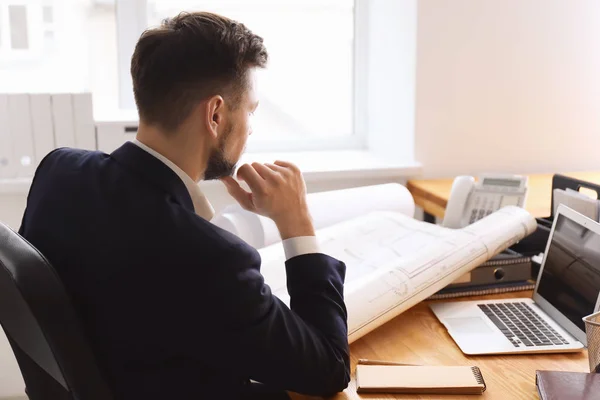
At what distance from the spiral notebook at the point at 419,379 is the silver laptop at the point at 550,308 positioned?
120mm

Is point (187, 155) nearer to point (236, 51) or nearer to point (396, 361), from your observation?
point (236, 51)

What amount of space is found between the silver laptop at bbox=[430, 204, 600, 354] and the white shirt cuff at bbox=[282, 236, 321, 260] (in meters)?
0.33

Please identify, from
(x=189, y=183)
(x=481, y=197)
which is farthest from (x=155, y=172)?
(x=481, y=197)

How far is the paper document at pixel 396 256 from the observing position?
131 centimetres

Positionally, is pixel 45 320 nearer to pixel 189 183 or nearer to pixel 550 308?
pixel 189 183

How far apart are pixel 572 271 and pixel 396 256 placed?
1.14 feet

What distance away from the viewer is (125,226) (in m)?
0.97

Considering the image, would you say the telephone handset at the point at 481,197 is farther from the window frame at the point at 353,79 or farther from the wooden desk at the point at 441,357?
the window frame at the point at 353,79

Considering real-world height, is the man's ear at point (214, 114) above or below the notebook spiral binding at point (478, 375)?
above

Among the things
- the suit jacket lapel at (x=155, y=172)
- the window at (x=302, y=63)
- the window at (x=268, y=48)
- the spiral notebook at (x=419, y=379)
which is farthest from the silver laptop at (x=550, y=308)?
the window at (x=302, y=63)

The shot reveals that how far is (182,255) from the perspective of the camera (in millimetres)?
943

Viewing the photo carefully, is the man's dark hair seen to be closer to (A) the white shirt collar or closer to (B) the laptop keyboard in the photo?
(A) the white shirt collar

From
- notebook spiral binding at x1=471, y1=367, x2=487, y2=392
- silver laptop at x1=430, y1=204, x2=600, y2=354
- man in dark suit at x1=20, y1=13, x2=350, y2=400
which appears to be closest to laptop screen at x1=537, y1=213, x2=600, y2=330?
silver laptop at x1=430, y1=204, x2=600, y2=354

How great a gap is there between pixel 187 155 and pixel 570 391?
25.4 inches
